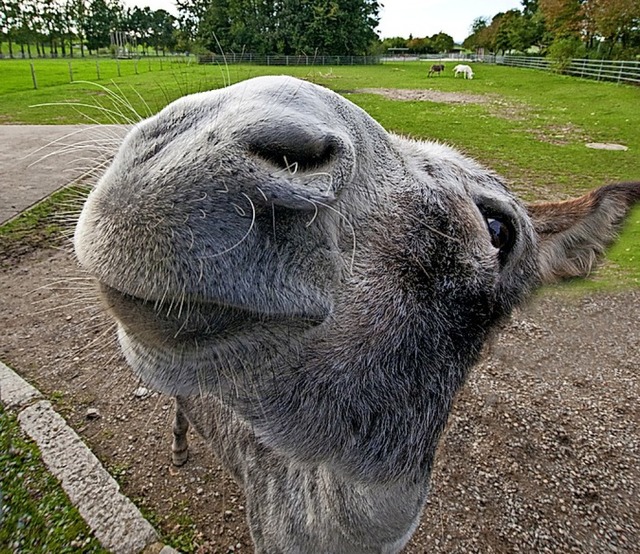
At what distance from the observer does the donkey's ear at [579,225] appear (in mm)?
2273

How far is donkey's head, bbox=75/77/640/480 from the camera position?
103 centimetres

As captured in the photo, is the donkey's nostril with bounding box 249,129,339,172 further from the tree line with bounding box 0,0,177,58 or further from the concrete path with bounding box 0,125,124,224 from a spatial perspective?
the tree line with bounding box 0,0,177,58

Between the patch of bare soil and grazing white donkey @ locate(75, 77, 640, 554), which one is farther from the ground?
grazing white donkey @ locate(75, 77, 640, 554)

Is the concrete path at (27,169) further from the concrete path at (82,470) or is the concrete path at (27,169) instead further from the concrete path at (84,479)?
the concrete path at (84,479)

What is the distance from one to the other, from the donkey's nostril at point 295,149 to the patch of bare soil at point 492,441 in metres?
1.95

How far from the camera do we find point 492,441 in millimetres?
4359

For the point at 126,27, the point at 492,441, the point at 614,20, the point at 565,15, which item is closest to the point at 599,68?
the point at 614,20

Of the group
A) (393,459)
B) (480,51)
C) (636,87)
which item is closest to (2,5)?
(480,51)

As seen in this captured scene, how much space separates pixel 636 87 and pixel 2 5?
83.0 metres

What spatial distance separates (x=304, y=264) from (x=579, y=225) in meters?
1.81

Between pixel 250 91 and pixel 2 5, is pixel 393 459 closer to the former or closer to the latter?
Answer: pixel 250 91

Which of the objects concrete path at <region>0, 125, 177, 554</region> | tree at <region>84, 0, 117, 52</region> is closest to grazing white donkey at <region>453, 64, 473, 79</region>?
concrete path at <region>0, 125, 177, 554</region>

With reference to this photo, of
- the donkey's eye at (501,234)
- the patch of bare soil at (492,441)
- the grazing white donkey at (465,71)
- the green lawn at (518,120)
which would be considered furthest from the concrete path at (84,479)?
the grazing white donkey at (465,71)

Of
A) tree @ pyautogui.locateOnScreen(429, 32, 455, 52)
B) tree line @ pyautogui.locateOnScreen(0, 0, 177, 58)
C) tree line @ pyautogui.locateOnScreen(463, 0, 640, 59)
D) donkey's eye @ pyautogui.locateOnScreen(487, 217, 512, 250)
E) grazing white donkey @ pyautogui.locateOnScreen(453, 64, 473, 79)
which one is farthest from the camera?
tree @ pyautogui.locateOnScreen(429, 32, 455, 52)
